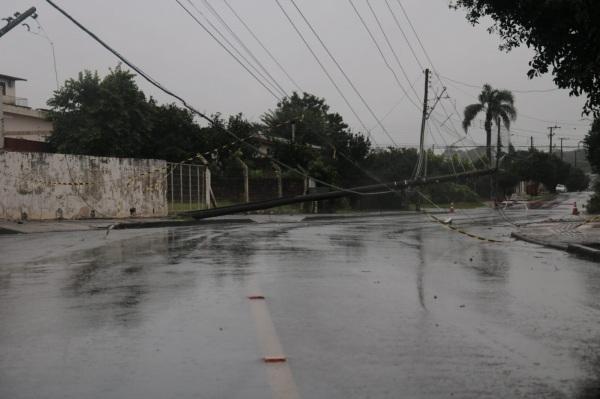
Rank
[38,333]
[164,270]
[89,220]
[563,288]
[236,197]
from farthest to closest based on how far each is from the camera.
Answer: [236,197]
[89,220]
[164,270]
[563,288]
[38,333]

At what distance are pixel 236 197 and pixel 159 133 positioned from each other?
41.2ft

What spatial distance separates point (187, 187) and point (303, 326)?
2628cm

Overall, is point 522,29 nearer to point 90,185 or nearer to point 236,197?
point 90,185

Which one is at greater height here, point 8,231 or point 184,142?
point 184,142

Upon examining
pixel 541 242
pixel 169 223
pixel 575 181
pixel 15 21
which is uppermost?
pixel 15 21

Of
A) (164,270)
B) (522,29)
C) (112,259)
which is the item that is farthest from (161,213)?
(522,29)

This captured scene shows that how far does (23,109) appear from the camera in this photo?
52969 millimetres

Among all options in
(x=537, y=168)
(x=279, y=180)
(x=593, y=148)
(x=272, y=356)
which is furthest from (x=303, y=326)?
(x=537, y=168)

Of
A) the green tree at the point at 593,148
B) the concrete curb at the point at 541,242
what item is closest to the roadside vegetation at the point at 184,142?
the green tree at the point at 593,148

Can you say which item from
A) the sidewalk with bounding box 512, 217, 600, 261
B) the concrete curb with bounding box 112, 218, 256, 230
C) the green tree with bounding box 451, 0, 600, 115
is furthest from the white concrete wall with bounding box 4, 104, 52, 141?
the green tree with bounding box 451, 0, 600, 115

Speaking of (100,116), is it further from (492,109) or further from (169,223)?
(492,109)

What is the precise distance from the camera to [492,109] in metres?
65.4

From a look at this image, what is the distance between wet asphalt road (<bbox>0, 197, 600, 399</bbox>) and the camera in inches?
191

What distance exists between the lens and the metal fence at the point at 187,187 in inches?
1241
